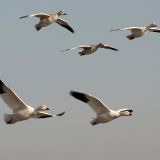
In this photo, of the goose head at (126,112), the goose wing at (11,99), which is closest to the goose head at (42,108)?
the goose wing at (11,99)

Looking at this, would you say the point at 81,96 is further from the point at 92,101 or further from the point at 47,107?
the point at 47,107

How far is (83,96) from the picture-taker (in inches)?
1168

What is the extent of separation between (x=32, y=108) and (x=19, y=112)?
65 centimetres

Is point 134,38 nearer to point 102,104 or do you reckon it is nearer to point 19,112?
point 102,104

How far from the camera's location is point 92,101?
29.7 meters

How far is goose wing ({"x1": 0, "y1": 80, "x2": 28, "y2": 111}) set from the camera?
1094 inches

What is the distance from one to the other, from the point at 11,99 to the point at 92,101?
3240 mm

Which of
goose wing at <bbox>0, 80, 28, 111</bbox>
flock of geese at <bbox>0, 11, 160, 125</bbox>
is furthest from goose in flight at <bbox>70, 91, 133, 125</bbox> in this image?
goose wing at <bbox>0, 80, 28, 111</bbox>

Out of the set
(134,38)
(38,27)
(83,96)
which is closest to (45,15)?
(38,27)

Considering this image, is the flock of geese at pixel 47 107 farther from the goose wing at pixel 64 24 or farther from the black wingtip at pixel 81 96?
the goose wing at pixel 64 24

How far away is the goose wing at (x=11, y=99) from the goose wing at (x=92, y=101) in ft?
7.31

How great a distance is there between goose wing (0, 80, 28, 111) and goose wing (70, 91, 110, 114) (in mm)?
2227

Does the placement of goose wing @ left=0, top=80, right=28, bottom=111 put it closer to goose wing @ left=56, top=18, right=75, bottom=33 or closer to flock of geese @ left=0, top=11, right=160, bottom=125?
flock of geese @ left=0, top=11, right=160, bottom=125

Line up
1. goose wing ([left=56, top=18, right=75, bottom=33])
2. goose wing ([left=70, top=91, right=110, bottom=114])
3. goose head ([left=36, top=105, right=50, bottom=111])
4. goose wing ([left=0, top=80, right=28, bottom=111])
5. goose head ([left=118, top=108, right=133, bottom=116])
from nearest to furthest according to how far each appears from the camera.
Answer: goose wing ([left=0, top=80, right=28, bottom=111]) → goose head ([left=36, top=105, right=50, bottom=111]) → goose wing ([left=70, top=91, right=110, bottom=114]) → goose head ([left=118, top=108, right=133, bottom=116]) → goose wing ([left=56, top=18, right=75, bottom=33])
